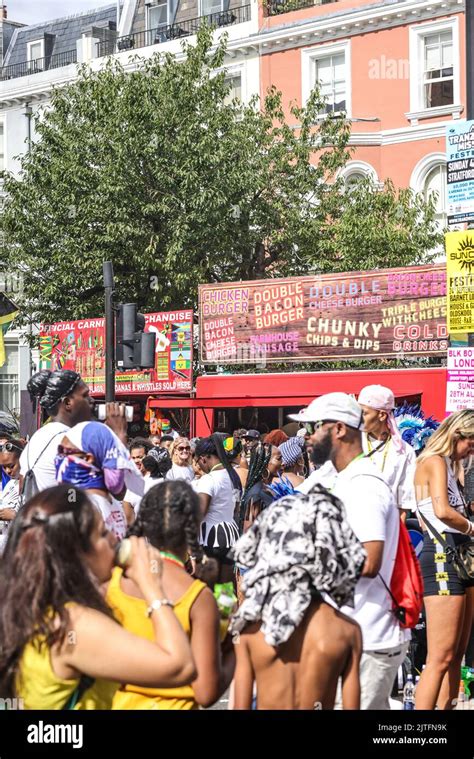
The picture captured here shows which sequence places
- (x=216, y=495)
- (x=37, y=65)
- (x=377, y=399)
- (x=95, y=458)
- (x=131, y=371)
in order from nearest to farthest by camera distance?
(x=95, y=458) < (x=377, y=399) < (x=216, y=495) < (x=131, y=371) < (x=37, y=65)

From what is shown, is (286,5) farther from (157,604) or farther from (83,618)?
(83,618)

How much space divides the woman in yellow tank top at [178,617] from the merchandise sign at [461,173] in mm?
6794

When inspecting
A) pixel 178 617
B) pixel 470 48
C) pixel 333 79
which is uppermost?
pixel 333 79

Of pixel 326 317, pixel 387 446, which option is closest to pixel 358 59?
pixel 326 317

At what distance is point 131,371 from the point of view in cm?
2339

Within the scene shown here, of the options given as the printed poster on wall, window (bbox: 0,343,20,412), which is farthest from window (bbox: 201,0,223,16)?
the printed poster on wall

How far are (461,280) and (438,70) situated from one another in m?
23.7

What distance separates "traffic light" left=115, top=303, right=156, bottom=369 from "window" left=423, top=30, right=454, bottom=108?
21237mm

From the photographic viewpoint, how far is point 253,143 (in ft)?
91.1

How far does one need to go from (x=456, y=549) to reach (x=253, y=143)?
22.4 m

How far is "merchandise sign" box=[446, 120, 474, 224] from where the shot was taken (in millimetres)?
10141
